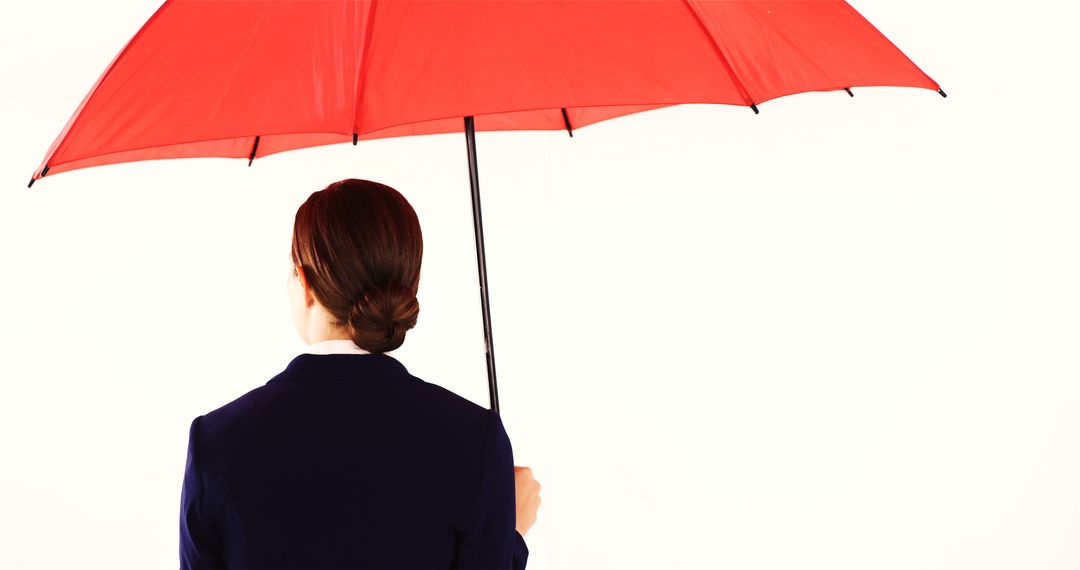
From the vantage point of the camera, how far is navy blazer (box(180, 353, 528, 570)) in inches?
46.3

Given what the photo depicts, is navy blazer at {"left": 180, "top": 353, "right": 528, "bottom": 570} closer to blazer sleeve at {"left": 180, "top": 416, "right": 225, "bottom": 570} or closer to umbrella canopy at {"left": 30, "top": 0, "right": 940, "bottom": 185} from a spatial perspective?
blazer sleeve at {"left": 180, "top": 416, "right": 225, "bottom": 570}

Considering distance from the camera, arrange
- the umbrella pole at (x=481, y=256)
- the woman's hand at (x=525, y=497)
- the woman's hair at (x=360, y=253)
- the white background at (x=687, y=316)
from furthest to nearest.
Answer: the white background at (x=687, y=316) < the umbrella pole at (x=481, y=256) < the woman's hand at (x=525, y=497) < the woman's hair at (x=360, y=253)

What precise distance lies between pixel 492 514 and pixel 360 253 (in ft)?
1.17

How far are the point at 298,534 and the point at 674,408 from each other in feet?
9.27

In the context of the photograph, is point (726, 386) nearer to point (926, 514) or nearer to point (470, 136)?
point (926, 514)

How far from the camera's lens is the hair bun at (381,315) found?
3.85 ft

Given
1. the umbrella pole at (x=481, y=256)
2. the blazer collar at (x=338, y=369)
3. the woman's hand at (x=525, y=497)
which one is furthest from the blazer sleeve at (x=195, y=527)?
the umbrella pole at (x=481, y=256)

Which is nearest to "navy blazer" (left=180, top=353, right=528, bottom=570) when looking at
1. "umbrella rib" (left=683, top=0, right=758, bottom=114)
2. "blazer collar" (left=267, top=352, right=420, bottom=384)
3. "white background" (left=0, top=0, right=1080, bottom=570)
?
"blazer collar" (left=267, top=352, right=420, bottom=384)

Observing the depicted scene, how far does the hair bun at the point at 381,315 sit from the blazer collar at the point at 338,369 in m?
0.02

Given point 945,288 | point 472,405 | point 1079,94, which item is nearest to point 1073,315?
point 945,288

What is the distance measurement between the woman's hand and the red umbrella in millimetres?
515

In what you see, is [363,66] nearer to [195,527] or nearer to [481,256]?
[481,256]

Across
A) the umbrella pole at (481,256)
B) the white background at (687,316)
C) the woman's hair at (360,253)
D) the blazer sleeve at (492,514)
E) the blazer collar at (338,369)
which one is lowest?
the blazer sleeve at (492,514)

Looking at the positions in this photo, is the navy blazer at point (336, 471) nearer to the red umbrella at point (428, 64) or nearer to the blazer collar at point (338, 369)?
the blazer collar at point (338, 369)
